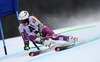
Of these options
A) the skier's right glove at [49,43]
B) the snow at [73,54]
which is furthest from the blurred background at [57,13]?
the skier's right glove at [49,43]

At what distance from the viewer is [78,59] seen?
4336 millimetres

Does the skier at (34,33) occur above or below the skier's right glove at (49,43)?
above

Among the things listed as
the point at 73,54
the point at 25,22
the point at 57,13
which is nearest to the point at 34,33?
the point at 25,22

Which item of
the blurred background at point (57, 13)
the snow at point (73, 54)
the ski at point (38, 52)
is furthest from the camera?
the blurred background at point (57, 13)

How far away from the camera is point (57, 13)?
1110cm

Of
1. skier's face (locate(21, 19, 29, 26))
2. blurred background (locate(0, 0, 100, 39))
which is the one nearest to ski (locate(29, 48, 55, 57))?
skier's face (locate(21, 19, 29, 26))

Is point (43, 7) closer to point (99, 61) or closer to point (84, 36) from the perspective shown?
point (84, 36)

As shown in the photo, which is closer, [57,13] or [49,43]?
[49,43]

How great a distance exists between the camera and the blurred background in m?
10.4

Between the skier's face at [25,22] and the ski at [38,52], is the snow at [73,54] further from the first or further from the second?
the skier's face at [25,22]

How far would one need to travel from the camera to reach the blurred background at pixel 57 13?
34.1 feet

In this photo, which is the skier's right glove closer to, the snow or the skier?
the skier

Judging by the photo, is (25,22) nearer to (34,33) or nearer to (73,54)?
(34,33)

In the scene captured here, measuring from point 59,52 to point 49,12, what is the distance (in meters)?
5.93
